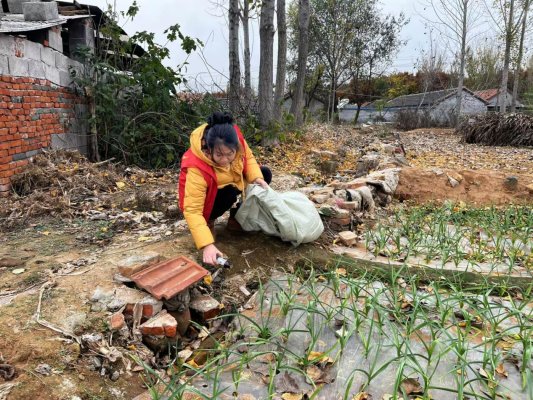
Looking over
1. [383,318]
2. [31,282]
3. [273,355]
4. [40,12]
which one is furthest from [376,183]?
[40,12]

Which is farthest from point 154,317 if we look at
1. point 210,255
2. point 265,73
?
point 265,73

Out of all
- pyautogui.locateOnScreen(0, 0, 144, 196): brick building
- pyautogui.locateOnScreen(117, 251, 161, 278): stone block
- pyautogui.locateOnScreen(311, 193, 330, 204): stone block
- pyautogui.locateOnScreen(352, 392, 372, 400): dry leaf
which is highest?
pyautogui.locateOnScreen(0, 0, 144, 196): brick building

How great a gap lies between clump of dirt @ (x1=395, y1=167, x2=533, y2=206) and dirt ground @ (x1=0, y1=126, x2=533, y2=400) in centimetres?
1

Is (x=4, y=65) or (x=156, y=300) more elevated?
(x=4, y=65)

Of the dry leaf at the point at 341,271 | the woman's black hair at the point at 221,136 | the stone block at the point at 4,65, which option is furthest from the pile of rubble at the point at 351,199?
the stone block at the point at 4,65

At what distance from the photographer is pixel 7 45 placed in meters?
4.54

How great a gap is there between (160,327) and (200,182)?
89cm

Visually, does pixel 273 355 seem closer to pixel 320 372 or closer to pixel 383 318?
pixel 320 372

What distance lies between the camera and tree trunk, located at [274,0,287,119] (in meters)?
8.88

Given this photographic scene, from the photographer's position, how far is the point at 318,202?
3.84m

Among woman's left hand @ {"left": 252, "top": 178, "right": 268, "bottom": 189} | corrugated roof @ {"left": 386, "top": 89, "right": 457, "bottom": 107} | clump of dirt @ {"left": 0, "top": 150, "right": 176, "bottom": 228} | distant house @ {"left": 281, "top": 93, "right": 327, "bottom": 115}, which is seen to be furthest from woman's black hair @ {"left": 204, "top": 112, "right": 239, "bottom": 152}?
corrugated roof @ {"left": 386, "top": 89, "right": 457, "bottom": 107}

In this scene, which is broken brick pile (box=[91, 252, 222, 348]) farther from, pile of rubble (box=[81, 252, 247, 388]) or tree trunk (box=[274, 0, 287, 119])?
tree trunk (box=[274, 0, 287, 119])

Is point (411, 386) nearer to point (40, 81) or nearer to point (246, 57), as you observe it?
point (40, 81)

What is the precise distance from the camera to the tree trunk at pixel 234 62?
8.04 meters
